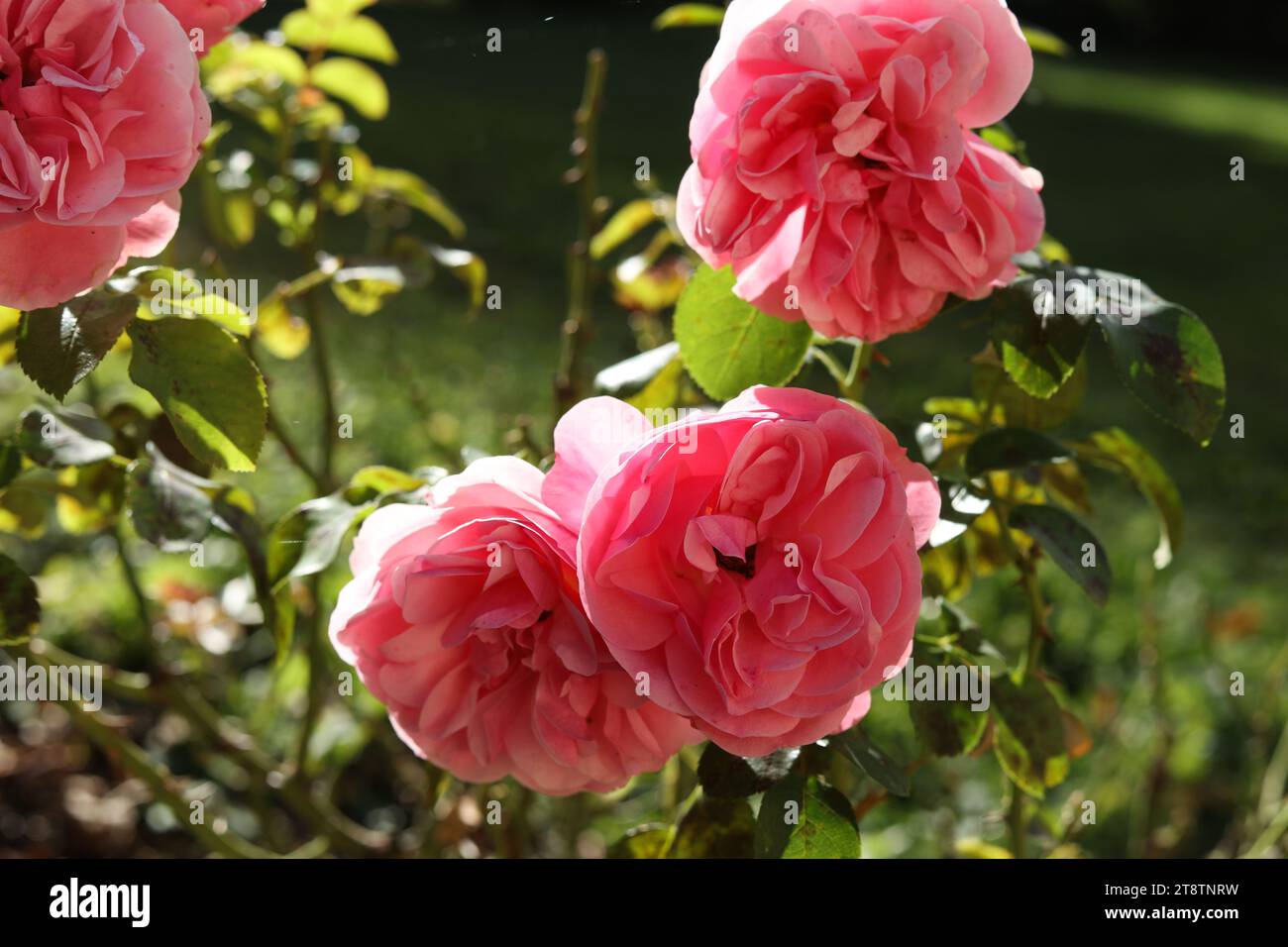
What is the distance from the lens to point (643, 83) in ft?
19.2

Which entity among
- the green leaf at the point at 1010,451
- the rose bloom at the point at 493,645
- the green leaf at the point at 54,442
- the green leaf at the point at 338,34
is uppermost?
the green leaf at the point at 338,34

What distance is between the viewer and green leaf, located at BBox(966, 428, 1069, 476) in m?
0.70

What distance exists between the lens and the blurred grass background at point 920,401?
1.54 metres

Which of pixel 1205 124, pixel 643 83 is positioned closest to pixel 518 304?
pixel 643 83

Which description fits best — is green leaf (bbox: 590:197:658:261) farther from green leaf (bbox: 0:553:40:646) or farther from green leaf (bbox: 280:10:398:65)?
green leaf (bbox: 0:553:40:646)

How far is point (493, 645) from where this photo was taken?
564 mm

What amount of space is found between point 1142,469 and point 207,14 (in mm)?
577

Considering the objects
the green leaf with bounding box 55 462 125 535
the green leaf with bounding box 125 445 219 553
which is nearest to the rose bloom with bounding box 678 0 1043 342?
the green leaf with bounding box 125 445 219 553

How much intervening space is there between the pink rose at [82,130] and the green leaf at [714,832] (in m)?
0.41

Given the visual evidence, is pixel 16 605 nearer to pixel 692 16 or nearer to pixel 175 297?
pixel 175 297

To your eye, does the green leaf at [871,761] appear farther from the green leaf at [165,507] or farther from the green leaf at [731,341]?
the green leaf at [165,507]

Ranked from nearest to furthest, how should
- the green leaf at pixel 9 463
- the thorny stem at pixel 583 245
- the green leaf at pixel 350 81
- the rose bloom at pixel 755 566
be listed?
the rose bloom at pixel 755 566 < the green leaf at pixel 9 463 < the thorny stem at pixel 583 245 < the green leaf at pixel 350 81

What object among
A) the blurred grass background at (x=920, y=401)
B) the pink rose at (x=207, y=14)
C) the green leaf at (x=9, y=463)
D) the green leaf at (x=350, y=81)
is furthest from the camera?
the blurred grass background at (x=920, y=401)

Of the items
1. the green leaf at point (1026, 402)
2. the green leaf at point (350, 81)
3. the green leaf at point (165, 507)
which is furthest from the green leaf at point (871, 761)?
the green leaf at point (350, 81)
